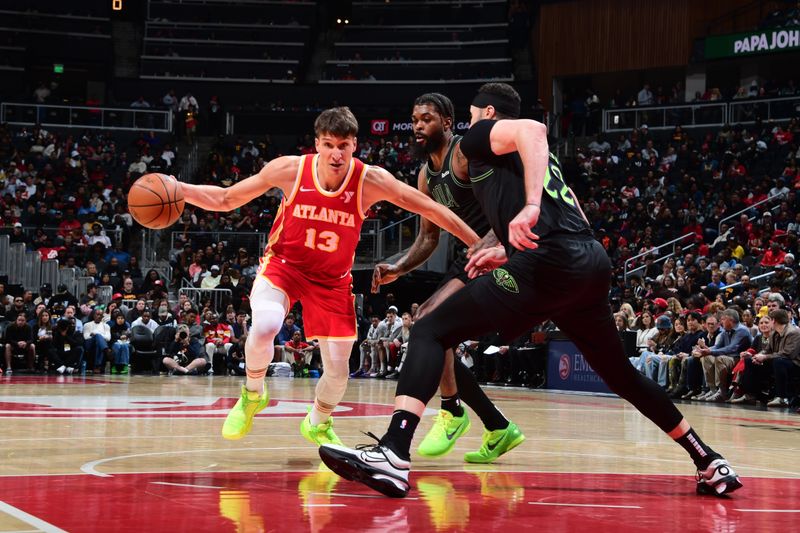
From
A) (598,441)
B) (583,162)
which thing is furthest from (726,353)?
(583,162)

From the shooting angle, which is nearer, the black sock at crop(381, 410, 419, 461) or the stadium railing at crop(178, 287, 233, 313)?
the black sock at crop(381, 410, 419, 461)

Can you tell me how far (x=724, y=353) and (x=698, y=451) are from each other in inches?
378

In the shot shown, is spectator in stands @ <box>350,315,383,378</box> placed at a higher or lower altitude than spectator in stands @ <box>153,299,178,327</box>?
lower

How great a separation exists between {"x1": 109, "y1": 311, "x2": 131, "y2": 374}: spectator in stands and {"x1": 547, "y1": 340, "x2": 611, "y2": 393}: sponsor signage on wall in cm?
781

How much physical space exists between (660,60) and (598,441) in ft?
93.1

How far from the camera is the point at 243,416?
19.7ft

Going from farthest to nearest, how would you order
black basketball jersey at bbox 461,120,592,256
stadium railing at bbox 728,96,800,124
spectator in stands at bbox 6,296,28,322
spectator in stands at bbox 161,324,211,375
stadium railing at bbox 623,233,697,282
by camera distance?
1. stadium railing at bbox 728,96,800,124
2. stadium railing at bbox 623,233,697,282
3. spectator in stands at bbox 161,324,211,375
4. spectator in stands at bbox 6,296,28,322
5. black basketball jersey at bbox 461,120,592,256

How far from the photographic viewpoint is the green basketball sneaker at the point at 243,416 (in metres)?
5.95

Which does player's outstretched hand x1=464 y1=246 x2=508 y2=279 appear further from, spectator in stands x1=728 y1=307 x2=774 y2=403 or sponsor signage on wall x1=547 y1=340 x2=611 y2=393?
sponsor signage on wall x1=547 y1=340 x2=611 y2=393

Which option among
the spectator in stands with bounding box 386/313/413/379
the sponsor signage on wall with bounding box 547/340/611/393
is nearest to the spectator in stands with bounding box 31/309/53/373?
the spectator in stands with bounding box 386/313/413/379

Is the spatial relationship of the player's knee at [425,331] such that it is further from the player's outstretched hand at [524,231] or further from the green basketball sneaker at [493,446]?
the green basketball sneaker at [493,446]

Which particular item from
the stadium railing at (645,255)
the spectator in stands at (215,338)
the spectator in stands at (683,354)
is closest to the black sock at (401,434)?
the spectator in stands at (683,354)

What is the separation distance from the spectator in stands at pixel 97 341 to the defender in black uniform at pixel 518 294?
50.7 feet

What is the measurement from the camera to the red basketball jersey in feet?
18.9
